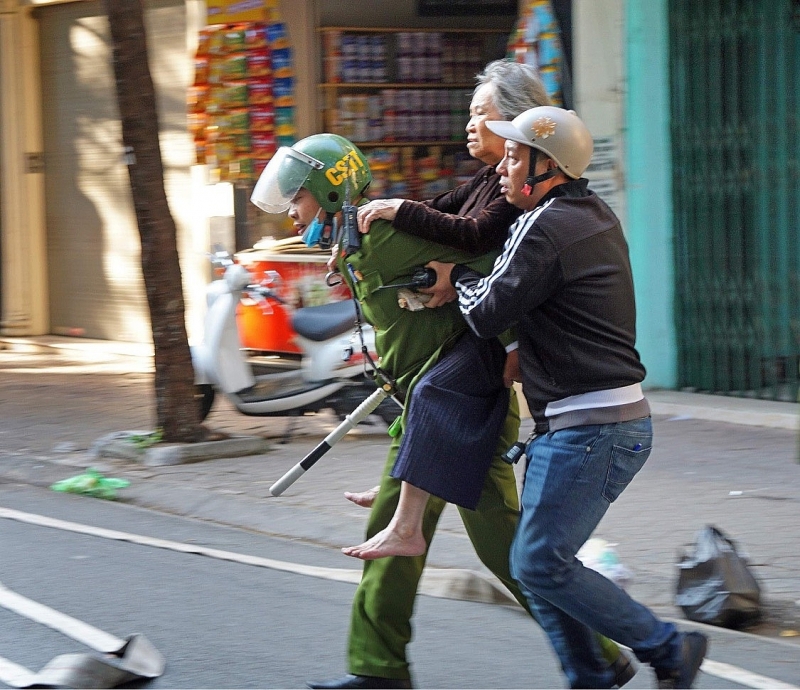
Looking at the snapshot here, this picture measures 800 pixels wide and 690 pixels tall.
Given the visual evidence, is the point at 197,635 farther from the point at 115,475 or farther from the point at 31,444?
the point at 31,444

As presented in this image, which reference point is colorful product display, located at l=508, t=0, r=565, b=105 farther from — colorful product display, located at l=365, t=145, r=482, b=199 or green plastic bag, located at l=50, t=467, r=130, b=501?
green plastic bag, located at l=50, t=467, r=130, b=501

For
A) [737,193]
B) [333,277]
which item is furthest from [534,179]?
[737,193]

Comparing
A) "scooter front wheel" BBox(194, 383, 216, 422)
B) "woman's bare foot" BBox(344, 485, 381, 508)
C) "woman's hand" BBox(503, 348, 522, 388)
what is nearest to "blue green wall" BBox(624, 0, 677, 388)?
"scooter front wheel" BBox(194, 383, 216, 422)

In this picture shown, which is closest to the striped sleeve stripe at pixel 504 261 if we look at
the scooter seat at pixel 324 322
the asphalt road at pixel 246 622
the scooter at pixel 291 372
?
the asphalt road at pixel 246 622

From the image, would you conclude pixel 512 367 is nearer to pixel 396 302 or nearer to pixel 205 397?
pixel 396 302

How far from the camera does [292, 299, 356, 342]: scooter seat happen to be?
872 centimetres

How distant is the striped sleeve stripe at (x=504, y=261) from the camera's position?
12.2 feet

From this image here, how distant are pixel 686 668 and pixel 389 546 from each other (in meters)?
0.91

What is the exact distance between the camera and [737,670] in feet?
15.0

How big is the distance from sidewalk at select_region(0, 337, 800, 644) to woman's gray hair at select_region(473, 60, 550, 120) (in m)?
2.17

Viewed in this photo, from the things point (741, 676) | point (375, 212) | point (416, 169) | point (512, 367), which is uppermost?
point (416, 169)

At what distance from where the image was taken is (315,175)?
163 inches

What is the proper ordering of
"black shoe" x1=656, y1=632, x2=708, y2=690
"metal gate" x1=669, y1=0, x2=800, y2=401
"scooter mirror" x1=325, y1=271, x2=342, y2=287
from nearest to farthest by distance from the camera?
1. "black shoe" x1=656, y1=632, x2=708, y2=690
2. "scooter mirror" x1=325, y1=271, x2=342, y2=287
3. "metal gate" x1=669, y1=0, x2=800, y2=401

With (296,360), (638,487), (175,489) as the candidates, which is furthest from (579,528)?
(296,360)
